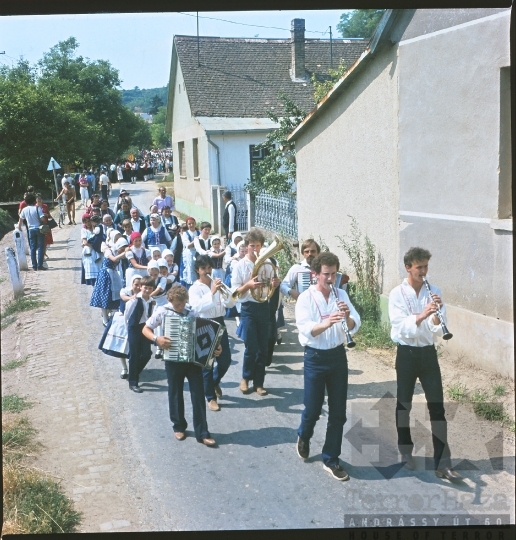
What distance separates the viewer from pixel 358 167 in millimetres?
6559

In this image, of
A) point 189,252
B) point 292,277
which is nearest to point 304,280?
point 292,277

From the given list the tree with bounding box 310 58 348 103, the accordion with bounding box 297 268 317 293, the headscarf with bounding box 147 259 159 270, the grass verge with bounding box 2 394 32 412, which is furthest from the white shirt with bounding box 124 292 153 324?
the tree with bounding box 310 58 348 103

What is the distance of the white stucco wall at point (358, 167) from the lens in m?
6.39

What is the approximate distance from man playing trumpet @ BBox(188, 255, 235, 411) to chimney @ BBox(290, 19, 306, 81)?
6.83ft

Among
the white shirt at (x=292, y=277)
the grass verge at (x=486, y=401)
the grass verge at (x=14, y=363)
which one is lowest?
the grass verge at (x=486, y=401)

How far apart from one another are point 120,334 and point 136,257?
4.11ft

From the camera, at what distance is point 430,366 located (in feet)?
16.4

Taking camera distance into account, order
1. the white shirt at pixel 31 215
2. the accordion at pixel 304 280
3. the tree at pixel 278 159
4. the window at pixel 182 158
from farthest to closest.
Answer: the window at pixel 182 158 < the tree at pixel 278 159 < the white shirt at pixel 31 215 < the accordion at pixel 304 280

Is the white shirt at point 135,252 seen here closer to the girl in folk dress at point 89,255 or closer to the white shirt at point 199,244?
the girl in folk dress at point 89,255

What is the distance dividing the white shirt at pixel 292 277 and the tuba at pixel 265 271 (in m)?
0.16

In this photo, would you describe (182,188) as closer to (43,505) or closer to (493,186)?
(493,186)

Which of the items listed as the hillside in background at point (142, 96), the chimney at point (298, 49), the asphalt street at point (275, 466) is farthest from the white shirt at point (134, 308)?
the chimney at point (298, 49)

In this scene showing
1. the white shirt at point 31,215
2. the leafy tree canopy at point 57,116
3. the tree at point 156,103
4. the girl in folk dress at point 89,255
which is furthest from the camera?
the girl in folk dress at point 89,255

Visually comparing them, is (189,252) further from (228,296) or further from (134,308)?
(228,296)
